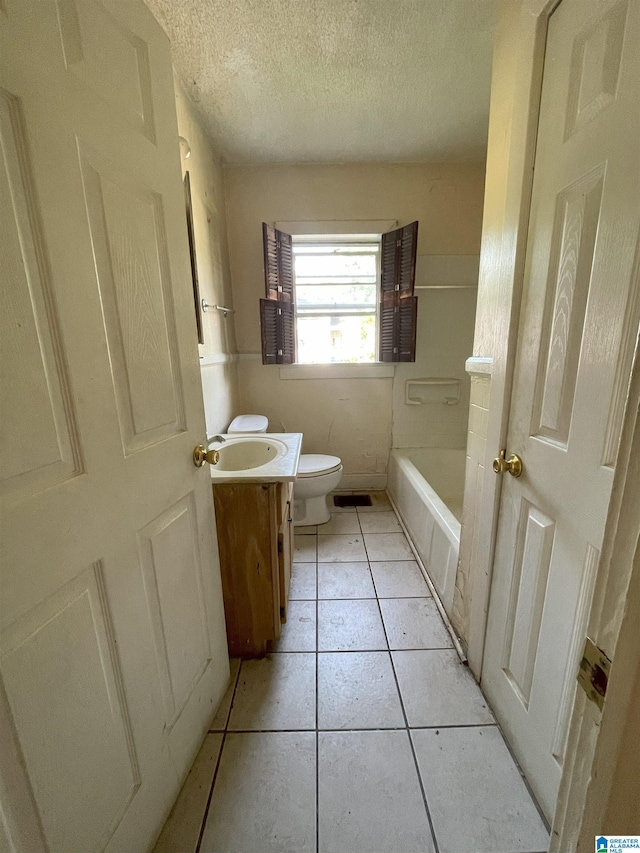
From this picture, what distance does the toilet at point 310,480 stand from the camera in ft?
7.16

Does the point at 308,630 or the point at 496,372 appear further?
the point at 308,630

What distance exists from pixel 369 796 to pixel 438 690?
417 millimetres

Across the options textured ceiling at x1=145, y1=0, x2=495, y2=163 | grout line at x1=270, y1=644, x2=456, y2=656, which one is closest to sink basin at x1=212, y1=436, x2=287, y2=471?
grout line at x1=270, y1=644, x2=456, y2=656

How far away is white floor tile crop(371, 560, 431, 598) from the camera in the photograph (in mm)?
1704

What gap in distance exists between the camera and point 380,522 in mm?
2402

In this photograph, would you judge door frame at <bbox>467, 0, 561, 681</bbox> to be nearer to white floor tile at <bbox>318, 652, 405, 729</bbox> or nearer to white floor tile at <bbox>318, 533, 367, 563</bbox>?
white floor tile at <bbox>318, 652, 405, 729</bbox>

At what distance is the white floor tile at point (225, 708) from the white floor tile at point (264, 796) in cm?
6

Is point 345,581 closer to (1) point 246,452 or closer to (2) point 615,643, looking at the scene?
(1) point 246,452

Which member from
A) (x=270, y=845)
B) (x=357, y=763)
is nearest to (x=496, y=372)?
(x=357, y=763)

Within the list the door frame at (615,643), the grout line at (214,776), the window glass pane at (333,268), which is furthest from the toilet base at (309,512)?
the door frame at (615,643)

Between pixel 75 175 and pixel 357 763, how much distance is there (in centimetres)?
162

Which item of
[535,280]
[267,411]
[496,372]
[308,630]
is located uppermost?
[535,280]

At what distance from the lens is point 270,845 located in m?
0.85

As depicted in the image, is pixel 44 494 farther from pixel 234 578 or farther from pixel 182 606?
pixel 234 578
